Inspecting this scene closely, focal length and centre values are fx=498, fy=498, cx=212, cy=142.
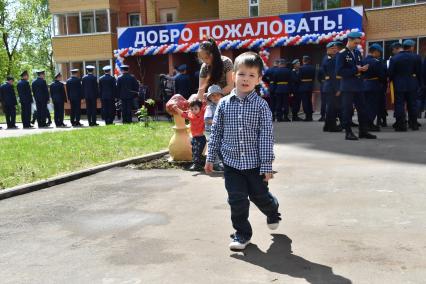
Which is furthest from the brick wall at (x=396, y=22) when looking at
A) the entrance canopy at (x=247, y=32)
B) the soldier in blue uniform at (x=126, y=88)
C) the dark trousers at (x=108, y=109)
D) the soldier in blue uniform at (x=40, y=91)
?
the soldier in blue uniform at (x=40, y=91)

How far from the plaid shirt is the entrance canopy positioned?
15781 mm

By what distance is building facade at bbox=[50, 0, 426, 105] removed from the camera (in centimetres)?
2080


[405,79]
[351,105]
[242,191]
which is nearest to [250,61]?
[242,191]

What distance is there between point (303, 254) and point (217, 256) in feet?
2.19

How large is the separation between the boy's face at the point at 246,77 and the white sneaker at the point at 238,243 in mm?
1204

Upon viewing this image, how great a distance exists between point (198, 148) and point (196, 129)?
0.31 metres

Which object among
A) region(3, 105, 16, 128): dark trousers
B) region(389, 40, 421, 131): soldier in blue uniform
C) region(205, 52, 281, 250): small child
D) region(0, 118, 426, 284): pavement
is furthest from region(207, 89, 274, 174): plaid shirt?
region(3, 105, 16, 128): dark trousers

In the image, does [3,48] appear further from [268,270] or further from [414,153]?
[268,270]

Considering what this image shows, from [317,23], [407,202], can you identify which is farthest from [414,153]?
[317,23]

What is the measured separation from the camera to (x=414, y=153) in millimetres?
8258

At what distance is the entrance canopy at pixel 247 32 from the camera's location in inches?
749

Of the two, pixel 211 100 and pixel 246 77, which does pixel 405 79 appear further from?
pixel 246 77

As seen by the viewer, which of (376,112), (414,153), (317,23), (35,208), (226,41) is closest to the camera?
(35,208)

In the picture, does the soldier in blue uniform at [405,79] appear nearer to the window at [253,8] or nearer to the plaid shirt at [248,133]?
the plaid shirt at [248,133]
